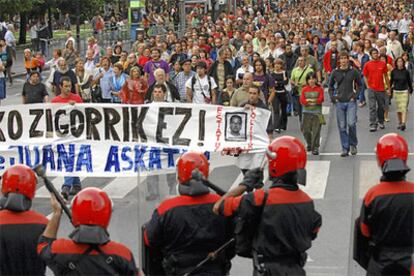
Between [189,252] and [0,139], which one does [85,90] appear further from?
[189,252]

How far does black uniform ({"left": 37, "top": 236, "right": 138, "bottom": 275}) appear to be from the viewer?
17.8 feet

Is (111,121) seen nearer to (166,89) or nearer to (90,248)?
(166,89)

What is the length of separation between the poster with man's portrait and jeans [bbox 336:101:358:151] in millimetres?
3836

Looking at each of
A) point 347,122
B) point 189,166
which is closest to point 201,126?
point 347,122

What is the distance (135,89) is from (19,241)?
30.9 feet

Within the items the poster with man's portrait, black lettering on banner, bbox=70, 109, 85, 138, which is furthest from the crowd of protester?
black lettering on banner, bbox=70, 109, 85, 138

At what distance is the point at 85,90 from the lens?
1783 centimetres

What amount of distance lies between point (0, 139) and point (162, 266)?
6.47 m

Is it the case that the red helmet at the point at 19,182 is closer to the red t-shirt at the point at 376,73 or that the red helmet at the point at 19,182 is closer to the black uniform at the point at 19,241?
the black uniform at the point at 19,241

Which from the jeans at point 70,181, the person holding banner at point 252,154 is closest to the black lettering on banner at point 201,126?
the person holding banner at point 252,154

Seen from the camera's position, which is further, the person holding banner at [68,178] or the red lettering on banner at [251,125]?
the person holding banner at [68,178]

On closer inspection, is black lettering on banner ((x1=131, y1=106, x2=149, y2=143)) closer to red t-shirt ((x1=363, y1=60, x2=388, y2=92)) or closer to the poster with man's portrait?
the poster with man's portrait

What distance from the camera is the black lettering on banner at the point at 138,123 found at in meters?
12.5

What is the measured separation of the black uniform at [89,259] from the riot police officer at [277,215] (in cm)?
98
